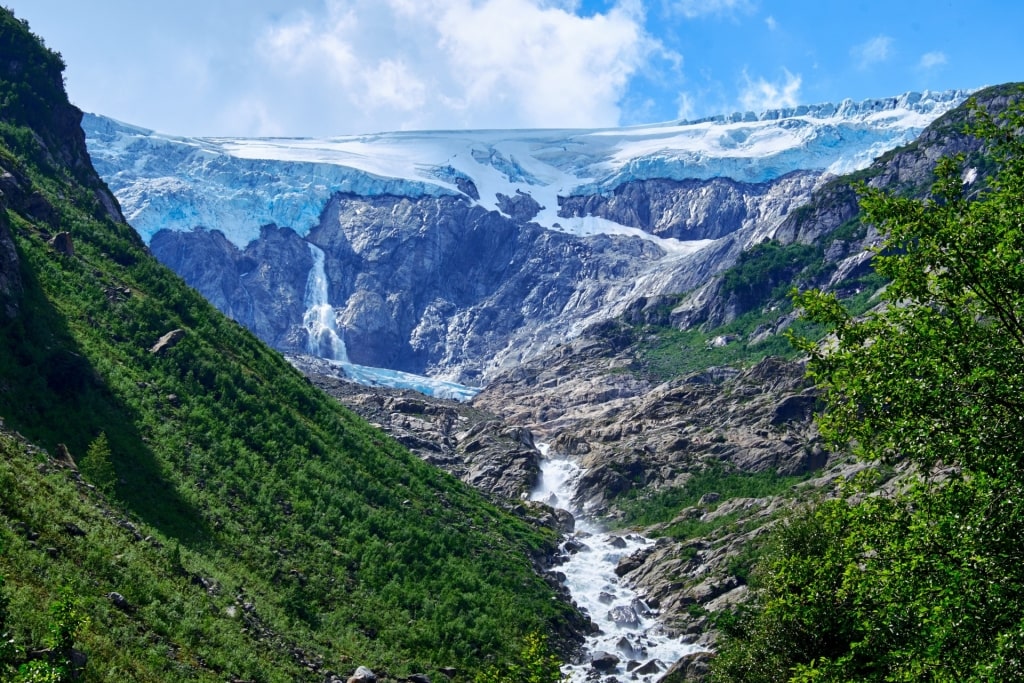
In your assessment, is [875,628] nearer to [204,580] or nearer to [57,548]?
[57,548]

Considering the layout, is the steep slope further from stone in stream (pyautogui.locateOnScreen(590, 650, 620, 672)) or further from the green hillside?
the green hillside

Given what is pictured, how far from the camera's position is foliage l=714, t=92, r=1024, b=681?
1460 centimetres

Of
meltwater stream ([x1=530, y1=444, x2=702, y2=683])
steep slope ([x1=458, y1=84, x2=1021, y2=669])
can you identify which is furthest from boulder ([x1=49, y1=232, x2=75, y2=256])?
steep slope ([x1=458, y1=84, x2=1021, y2=669])

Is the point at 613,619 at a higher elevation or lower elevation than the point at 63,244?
lower

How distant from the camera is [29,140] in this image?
74375mm

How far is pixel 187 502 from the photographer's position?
44000 millimetres

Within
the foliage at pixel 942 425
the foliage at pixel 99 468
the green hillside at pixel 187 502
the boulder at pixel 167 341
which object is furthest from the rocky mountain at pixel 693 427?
the boulder at pixel 167 341

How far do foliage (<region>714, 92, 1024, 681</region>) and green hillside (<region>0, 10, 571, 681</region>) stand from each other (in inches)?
770

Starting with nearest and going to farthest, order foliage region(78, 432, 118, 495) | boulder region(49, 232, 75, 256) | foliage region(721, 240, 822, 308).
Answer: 1. foliage region(78, 432, 118, 495)
2. boulder region(49, 232, 75, 256)
3. foliage region(721, 240, 822, 308)

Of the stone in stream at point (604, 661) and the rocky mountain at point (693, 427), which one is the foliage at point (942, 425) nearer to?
the rocky mountain at point (693, 427)

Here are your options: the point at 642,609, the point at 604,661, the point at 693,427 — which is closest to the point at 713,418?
the point at 693,427

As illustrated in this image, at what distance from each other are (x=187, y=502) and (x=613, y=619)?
40912mm

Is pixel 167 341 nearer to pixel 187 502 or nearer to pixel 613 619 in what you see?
pixel 187 502

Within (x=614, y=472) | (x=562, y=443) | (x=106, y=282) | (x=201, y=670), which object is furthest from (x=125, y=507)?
(x=562, y=443)
